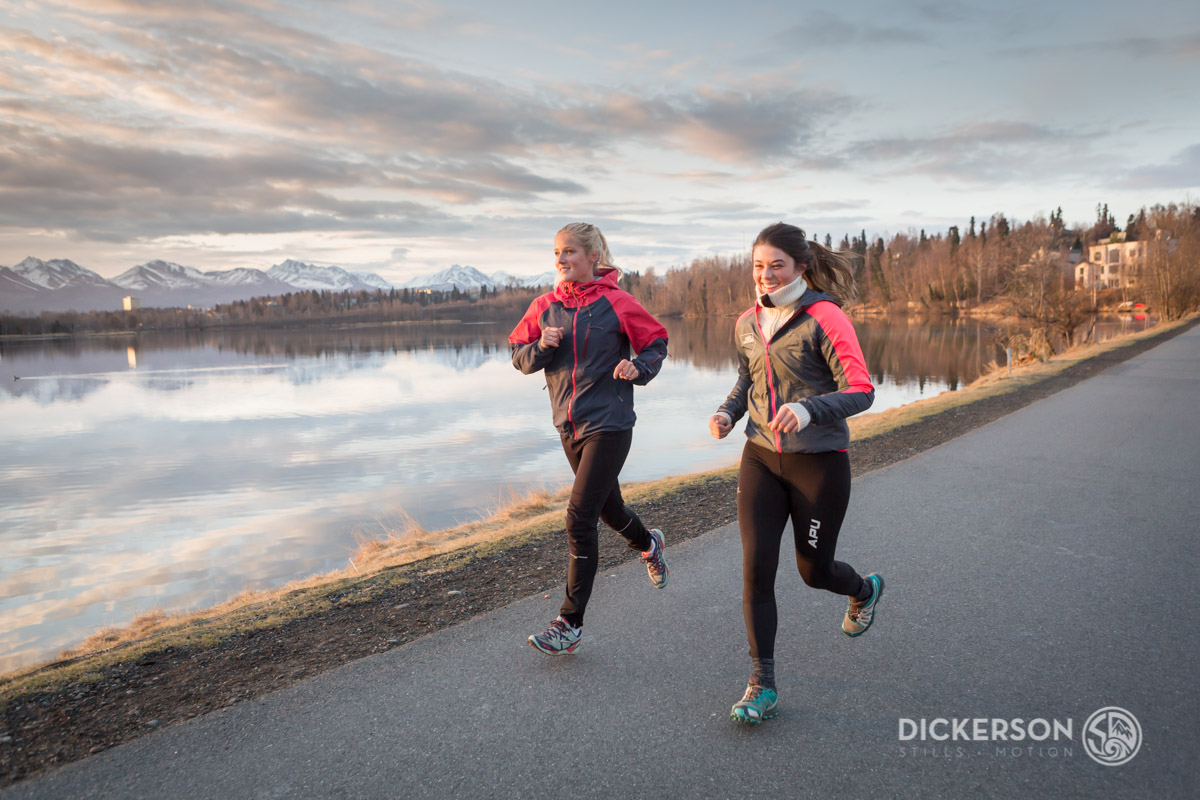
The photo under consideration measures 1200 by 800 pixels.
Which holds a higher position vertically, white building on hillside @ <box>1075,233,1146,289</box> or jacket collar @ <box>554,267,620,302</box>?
white building on hillside @ <box>1075,233,1146,289</box>

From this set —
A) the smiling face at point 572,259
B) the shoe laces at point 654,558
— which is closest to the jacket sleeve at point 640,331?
the smiling face at point 572,259

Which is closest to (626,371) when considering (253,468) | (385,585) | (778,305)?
(778,305)

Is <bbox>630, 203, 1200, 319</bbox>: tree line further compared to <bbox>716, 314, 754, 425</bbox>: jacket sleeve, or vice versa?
<bbox>630, 203, 1200, 319</bbox>: tree line

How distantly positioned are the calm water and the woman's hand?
24.8 ft

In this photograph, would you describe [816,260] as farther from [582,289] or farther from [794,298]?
[582,289]

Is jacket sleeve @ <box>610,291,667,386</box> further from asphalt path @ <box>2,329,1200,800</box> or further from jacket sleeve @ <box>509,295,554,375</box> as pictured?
asphalt path @ <box>2,329,1200,800</box>

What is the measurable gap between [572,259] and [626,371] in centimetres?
69

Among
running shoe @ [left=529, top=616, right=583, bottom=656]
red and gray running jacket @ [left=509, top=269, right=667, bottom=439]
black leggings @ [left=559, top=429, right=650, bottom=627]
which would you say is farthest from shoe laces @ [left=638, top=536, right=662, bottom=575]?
red and gray running jacket @ [left=509, top=269, right=667, bottom=439]

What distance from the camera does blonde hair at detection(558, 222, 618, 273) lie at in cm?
386

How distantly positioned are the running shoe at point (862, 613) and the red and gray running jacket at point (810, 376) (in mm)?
966

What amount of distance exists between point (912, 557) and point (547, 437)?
50.1 feet

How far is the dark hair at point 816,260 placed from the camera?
10.8 feet

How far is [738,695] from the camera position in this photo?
10.9 ft

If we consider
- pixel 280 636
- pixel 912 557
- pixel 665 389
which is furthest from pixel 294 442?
pixel 912 557
